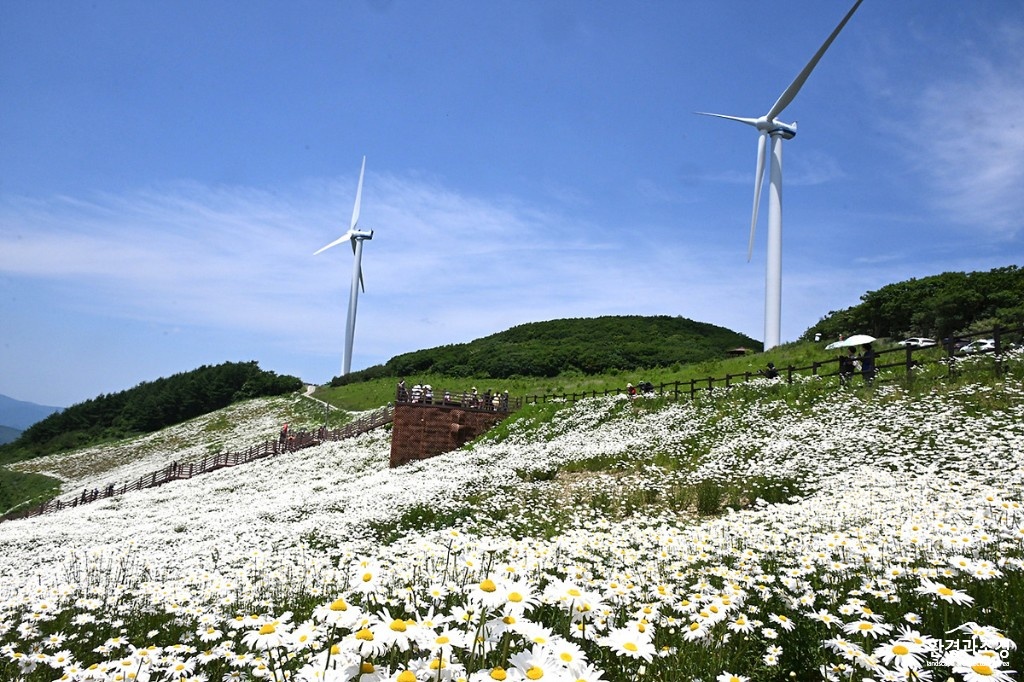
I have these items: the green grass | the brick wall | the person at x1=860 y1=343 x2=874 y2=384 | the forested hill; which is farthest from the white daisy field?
the forested hill

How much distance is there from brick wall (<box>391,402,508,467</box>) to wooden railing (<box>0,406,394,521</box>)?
10.8m

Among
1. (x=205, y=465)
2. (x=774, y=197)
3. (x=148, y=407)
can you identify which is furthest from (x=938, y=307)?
(x=148, y=407)

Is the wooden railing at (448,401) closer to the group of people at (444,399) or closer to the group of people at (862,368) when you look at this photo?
the group of people at (444,399)

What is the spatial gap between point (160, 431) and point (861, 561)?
90.6 m

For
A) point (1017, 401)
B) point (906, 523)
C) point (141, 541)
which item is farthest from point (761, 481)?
point (141, 541)

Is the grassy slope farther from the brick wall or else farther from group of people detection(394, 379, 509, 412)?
the brick wall

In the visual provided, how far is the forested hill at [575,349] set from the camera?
78.3 metres

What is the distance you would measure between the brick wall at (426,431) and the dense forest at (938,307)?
1499 inches

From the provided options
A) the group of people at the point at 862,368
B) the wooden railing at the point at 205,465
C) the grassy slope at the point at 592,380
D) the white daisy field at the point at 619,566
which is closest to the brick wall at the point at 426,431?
the white daisy field at the point at 619,566

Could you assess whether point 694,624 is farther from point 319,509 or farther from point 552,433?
point 552,433

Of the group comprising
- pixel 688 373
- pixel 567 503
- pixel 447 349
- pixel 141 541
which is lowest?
pixel 141 541

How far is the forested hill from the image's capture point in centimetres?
Result: 7831

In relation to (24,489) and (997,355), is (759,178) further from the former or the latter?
(24,489)

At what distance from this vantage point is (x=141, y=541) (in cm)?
1712
